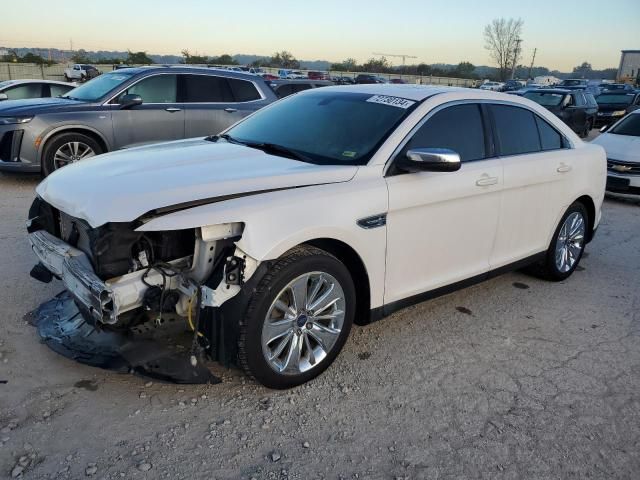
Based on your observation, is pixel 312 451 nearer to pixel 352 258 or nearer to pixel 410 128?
pixel 352 258

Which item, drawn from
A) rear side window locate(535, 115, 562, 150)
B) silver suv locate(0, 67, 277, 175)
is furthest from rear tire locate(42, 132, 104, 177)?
rear side window locate(535, 115, 562, 150)

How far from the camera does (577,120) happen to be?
16688 millimetres

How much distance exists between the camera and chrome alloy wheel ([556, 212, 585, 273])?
510cm

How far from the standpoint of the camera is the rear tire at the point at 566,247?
5.01 meters

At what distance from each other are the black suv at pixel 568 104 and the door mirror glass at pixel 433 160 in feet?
47.8

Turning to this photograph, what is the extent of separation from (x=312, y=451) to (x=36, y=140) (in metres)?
6.82

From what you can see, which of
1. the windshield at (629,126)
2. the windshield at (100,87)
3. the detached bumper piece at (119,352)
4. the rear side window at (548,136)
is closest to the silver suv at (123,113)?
the windshield at (100,87)

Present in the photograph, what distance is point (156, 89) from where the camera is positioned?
8.47 meters

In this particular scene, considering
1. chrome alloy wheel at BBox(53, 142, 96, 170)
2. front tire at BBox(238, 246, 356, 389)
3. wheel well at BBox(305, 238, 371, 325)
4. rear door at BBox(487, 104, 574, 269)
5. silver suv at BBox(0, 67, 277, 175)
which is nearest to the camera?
front tire at BBox(238, 246, 356, 389)

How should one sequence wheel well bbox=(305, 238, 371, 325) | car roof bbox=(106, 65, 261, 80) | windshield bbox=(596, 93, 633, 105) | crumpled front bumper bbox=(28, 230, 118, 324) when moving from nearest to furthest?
crumpled front bumper bbox=(28, 230, 118, 324)
wheel well bbox=(305, 238, 371, 325)
car roof bbox=(106, 65, 261, 80)
windshield bbox=(596, 93, 633, 105)

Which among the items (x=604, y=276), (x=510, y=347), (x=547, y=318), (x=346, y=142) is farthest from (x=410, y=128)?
(x=604, y=276)

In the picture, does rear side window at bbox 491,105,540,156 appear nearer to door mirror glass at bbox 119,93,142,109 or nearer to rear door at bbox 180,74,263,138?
rear door at bbox 180,74,263,138

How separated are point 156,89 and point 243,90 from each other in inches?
56.4

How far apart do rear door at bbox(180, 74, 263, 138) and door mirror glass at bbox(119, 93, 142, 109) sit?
0.81 metres
